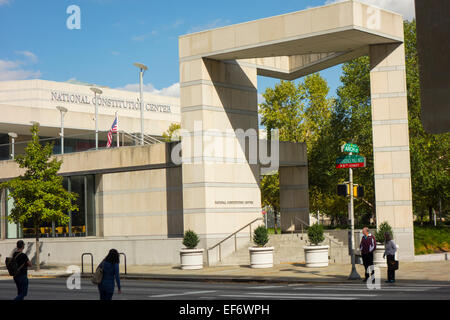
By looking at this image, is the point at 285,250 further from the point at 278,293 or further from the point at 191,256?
the point at 278,293

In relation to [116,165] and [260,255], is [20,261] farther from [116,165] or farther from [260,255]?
[116,165]

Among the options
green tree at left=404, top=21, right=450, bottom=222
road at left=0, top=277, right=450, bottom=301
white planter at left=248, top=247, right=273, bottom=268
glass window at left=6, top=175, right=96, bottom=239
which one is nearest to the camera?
road at left=0, top=277, right=450, bottom=301

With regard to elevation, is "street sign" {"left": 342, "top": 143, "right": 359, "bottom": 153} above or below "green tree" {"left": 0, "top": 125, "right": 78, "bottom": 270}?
above

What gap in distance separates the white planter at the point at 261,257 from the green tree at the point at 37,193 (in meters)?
11.0

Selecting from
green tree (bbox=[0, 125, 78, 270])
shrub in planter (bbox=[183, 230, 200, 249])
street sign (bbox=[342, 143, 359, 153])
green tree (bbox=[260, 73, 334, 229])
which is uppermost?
green tree (bbox=[260, 73, 334, 229])

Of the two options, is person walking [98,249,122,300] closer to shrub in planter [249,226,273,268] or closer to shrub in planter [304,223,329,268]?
shrub in planter [304,223,329,268]

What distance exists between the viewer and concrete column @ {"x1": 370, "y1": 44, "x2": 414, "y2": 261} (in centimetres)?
2948

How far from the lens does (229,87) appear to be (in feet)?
111

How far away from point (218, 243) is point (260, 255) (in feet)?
12.4

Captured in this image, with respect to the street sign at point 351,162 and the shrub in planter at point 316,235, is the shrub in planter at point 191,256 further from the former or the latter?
the street sign at point 351,162

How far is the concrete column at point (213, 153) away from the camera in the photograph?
3198 centimetres

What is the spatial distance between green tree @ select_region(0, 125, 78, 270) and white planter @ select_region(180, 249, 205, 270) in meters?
7.55
